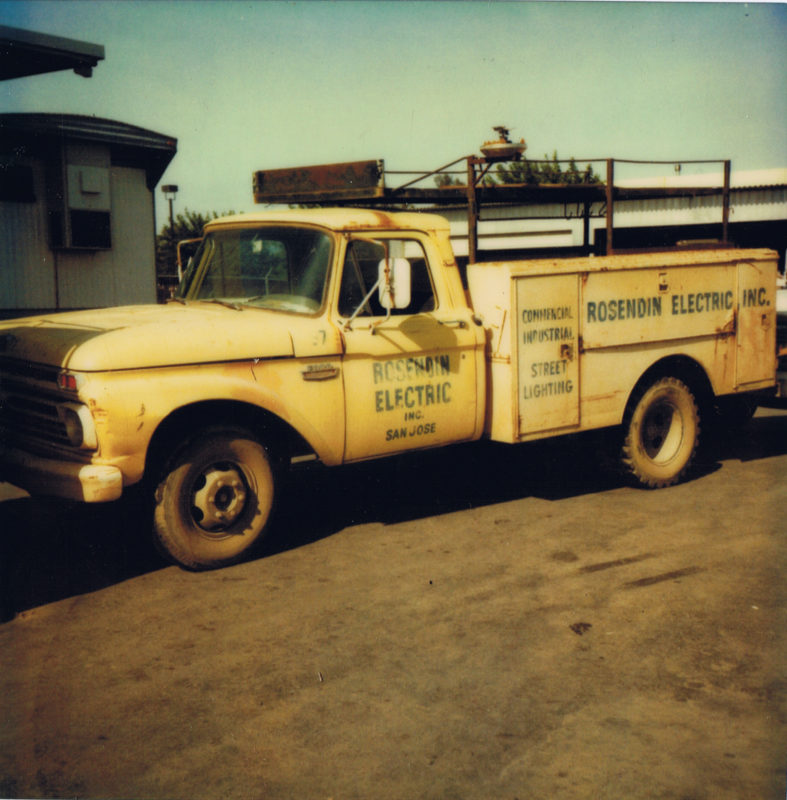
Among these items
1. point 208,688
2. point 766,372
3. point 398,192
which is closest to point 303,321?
point 398,192

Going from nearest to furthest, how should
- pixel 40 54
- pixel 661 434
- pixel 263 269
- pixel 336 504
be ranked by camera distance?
pixel 263 269 → pixel 336 504 → pixel 661 434 → pixel 40 54

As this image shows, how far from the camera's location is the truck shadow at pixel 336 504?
5473 millimetres

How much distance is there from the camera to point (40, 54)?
7.99m

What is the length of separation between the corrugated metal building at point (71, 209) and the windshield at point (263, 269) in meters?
8.64

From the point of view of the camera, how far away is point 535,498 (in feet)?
23.3

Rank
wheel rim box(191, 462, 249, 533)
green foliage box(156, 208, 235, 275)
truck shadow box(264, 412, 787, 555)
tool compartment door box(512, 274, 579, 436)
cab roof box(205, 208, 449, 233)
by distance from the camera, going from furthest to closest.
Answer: green foliage box(156, 208, 235, 275)
truck shadow box(264, 412, 787, 555)
tool compartment door box(512, 274, 579, 436)
cab roof box(205, 208, 449, 233)
wheel rim box(191, 462, 249, 533)

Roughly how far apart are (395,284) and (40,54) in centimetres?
462

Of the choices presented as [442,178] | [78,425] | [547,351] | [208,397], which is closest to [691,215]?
[442,178]

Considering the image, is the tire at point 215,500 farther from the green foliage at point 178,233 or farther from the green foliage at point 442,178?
the green foliage at point 178,233

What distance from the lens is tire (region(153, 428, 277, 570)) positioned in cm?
521

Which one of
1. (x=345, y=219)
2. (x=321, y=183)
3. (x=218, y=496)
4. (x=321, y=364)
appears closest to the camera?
(x=218, y=496)

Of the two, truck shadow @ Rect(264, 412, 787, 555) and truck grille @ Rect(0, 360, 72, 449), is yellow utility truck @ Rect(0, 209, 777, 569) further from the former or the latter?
truck shadow @ Rect(264, 412, 787, 555)

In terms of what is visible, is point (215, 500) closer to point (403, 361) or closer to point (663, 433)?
point (403, 361)

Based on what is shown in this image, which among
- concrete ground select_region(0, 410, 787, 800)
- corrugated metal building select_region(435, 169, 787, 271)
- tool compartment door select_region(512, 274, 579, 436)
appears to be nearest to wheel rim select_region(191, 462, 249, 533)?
concrete ground select_region(0, 410, 787, 800)
